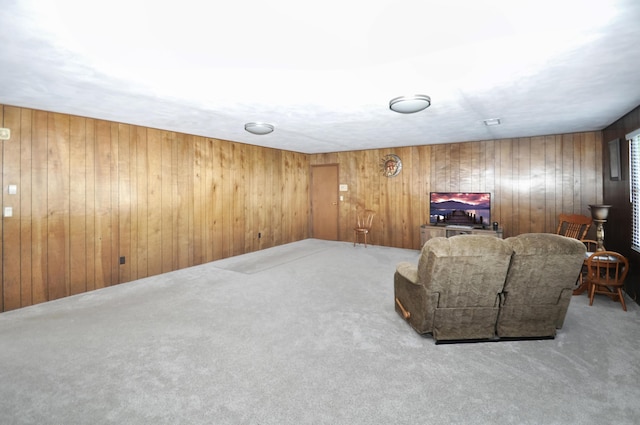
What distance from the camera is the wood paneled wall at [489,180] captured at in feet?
17.3

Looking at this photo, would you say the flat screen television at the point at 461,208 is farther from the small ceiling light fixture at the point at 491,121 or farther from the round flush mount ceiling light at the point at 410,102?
the round flush mount ceiling light at the point at 410,102

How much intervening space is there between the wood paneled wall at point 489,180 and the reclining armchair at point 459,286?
398 cm

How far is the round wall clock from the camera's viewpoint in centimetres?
689

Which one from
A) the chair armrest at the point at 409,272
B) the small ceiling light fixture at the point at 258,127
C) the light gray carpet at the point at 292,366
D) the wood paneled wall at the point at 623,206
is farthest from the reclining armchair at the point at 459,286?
the small ceiling light fixture at the point at 258,127

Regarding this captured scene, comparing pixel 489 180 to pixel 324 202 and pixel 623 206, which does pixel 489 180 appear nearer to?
pixel 623 206

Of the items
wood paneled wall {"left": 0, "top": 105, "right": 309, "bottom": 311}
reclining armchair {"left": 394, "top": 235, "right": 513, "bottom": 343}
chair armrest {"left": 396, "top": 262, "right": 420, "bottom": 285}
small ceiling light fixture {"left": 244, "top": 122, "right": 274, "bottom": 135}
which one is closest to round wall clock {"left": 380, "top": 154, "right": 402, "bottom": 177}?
wood paneled wall {"left": 0, "top": 105, "right": 309, "bottom": 311}

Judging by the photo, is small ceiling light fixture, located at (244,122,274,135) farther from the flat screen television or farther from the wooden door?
the flat screen television

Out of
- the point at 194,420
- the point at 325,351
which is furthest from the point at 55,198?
the point at 325,351

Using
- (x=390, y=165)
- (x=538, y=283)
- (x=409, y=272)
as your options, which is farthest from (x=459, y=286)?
(x=390, y=165)

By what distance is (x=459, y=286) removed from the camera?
2.47 m

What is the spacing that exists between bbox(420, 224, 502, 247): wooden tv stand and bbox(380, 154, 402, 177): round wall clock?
1.38m

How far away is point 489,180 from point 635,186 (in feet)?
7.70

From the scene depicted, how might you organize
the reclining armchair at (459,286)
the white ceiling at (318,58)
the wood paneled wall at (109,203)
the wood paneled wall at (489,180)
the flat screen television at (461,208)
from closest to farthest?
1. the white ceiling at (318,58)
2. the reclining armchair at (459,286)
3. the wood paneled wall at (109,203)
4. the wood paneled wall at (489,180)
5. the flat screen television at (461,208)

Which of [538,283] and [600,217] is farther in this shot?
[600,217]
